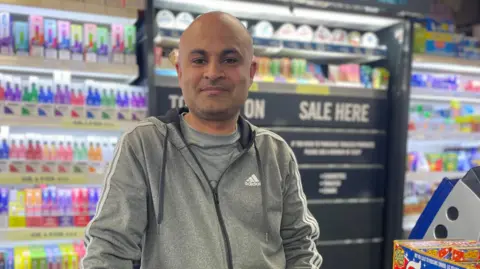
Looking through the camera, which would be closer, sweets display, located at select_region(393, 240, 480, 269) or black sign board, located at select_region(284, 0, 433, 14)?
sweets display, located at select_region(393, 240, 480, 269)

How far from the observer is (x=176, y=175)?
1.32 metres

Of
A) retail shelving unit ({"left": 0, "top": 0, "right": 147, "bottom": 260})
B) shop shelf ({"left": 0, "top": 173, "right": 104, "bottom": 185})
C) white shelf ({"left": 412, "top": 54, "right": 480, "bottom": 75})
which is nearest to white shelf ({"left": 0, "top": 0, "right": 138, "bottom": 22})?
retail shelving unit ({"left": 0, "top": 0, "right": 147, "bottom": 260})

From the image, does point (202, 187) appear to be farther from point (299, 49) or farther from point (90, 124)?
point (299, 49)

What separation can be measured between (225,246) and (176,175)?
0.89 ft

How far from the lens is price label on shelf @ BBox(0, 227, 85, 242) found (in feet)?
8.57

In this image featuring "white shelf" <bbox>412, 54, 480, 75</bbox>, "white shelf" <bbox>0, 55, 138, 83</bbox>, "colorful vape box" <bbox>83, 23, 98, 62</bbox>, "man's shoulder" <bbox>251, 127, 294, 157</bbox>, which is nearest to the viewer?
"man's shoulder" <bbox>251, 127, 294, 157</bbox>

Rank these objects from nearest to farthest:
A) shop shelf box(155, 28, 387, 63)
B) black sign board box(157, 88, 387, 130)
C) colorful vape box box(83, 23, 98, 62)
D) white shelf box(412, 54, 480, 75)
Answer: colorful vape box box(83, 23, 98, 62) < shop shelf box(155, 28, 387, 63) < black sign board box(157, 88, 387, 130) < white shelf box(412, 54, 480, 75)

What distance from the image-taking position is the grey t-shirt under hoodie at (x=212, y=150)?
1365 millimetres

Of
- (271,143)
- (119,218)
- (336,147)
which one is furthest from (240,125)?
(336,147)

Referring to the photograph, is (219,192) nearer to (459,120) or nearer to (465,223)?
(465,223)

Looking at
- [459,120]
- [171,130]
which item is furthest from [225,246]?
[459,120]

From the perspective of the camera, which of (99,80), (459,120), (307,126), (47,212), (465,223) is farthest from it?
(459,120)

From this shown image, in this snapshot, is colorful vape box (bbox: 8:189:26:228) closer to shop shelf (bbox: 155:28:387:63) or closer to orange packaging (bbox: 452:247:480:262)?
shop shelf (bbox: 155:28:387:63)

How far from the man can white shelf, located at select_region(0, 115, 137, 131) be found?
1462 millimetres
